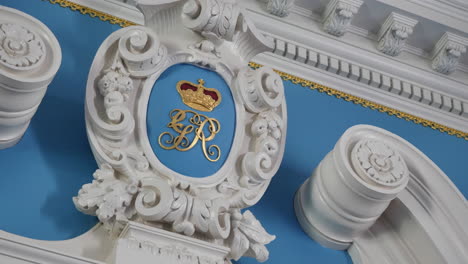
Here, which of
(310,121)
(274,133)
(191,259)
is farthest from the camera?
(310,121)

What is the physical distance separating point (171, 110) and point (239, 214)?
14.0 inches

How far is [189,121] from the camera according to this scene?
2.12 m

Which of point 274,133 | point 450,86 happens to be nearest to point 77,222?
point 274,133

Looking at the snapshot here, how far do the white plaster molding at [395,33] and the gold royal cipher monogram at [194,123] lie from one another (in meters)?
0.86

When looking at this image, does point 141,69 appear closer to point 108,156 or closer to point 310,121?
point 108,156

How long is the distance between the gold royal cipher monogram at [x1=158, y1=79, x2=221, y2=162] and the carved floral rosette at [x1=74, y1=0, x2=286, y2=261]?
61 millimetres

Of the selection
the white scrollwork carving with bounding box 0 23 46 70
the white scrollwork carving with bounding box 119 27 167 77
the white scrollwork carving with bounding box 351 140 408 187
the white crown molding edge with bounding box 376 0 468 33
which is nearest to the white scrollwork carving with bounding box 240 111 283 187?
the white scrollwork carving with bounding box 351 140 408 187

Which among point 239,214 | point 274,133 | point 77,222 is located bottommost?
point 77,222

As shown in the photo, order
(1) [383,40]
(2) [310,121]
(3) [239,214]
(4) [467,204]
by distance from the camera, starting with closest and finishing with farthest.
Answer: (3) [239,214]
(4) [467,204]
(2) [310,121]
(1) [383,40]

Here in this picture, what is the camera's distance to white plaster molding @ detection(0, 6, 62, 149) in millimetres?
1839

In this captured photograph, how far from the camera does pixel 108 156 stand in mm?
1980

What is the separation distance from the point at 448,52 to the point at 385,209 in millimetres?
777

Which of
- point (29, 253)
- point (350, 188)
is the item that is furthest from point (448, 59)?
point (29, 253)

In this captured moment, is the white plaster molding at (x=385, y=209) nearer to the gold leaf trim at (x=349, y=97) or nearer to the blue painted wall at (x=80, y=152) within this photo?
the blue painted wall at (x=80, y=152)
